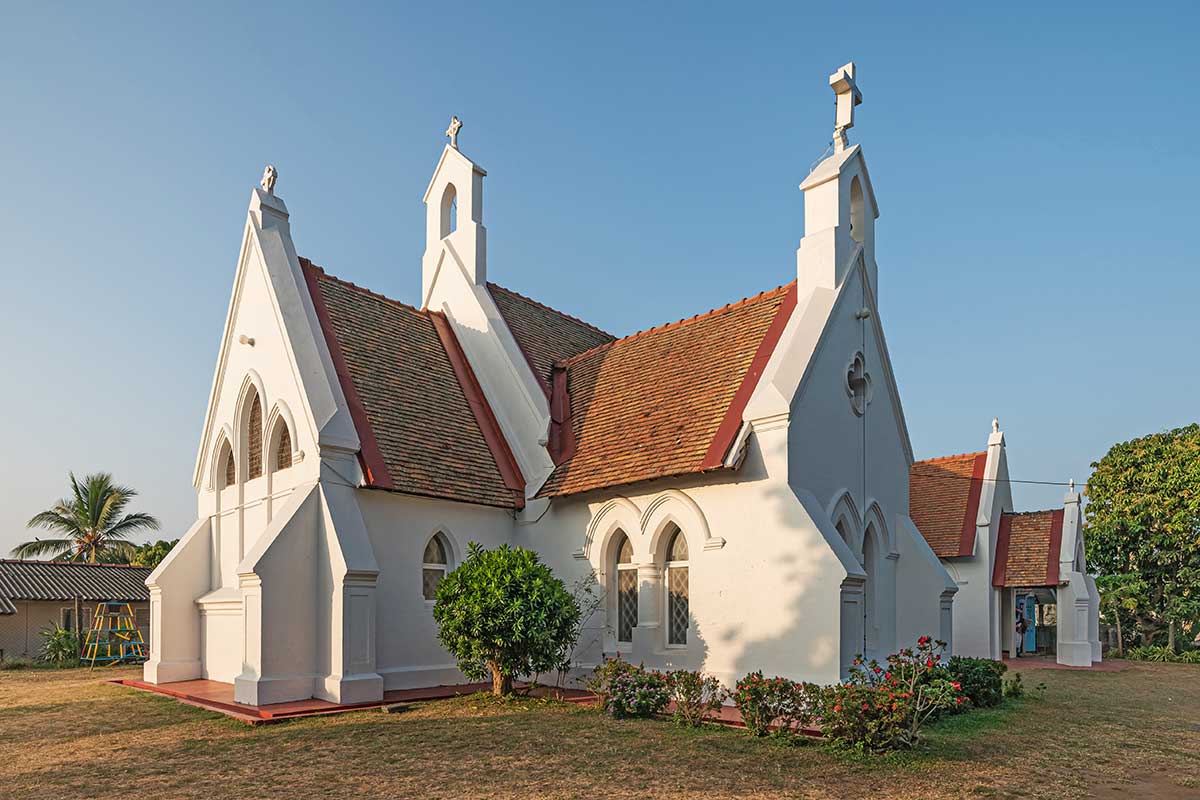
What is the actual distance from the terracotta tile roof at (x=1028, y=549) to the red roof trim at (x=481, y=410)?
61.2 feet

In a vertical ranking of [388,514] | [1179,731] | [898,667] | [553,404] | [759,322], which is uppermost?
[759,322]

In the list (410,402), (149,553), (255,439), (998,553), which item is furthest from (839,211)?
(149,553)

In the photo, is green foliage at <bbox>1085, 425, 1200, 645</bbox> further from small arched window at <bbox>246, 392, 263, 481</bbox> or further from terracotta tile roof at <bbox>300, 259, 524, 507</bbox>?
small arched window at <bbox>246, 392, 263, 481</bbox>

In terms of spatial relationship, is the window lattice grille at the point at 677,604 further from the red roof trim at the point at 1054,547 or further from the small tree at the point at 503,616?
the red roof trim at the point at 1054,547

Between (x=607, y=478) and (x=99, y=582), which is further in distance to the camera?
(x=99, y=582)

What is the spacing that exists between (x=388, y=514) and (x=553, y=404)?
5260 millimetres

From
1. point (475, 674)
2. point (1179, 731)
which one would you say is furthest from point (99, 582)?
point (1179, 731)

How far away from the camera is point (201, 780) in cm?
988

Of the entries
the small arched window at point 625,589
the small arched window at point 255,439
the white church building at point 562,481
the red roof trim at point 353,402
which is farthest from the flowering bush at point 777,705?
the small arched window at point 255,439

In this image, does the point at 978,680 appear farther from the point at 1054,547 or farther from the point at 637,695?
the point at 1054,547

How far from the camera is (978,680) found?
16109mm

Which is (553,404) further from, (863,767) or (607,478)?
(863,767)

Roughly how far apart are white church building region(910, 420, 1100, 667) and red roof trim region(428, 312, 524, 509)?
17.4 m

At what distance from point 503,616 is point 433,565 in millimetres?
3317
